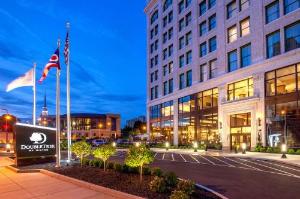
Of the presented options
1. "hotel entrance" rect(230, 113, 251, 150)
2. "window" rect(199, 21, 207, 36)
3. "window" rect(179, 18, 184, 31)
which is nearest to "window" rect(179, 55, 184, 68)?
"window" rect(179, 18, 184, 31)

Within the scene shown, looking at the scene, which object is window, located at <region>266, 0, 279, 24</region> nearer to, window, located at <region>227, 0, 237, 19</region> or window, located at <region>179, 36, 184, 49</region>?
window, located at <region>227, 0, 237, 19</region>

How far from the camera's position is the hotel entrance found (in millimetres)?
39781

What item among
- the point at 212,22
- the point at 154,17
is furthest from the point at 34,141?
the point at 154,17

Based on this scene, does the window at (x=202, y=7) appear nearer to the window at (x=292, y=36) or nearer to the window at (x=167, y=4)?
the window at (x=167, y=4)

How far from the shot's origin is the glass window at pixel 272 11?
36594mm

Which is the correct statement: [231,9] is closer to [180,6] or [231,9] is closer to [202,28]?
[202,28]

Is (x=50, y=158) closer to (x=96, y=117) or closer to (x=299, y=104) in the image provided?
(x=299, y=104)

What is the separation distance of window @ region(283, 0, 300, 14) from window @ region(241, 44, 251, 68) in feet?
21.5

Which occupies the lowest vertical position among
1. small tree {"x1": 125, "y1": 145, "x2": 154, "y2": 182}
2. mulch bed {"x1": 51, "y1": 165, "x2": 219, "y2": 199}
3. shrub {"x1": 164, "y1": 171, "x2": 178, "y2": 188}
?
mulch bed {"x1": 51, "y1": 165, "x2": 219, "y2": 199}

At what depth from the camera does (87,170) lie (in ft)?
57.8

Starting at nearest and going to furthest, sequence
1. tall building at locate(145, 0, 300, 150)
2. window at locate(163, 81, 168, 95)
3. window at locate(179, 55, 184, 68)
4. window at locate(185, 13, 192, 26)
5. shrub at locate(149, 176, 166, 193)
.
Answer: shrub at locate(149, 176, 166, 193) → tall building at locate(145, 0, 300, 150) → window at locate(185, 13, 192, 26) → window at locate(179, 55, 184, 68) → window at locate(163, 81, 168, 95)

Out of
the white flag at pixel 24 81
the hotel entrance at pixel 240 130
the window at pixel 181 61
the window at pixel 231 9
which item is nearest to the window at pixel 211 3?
the window at pixel 231 9

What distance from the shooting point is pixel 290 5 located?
34.9m

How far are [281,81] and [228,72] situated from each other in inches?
376
